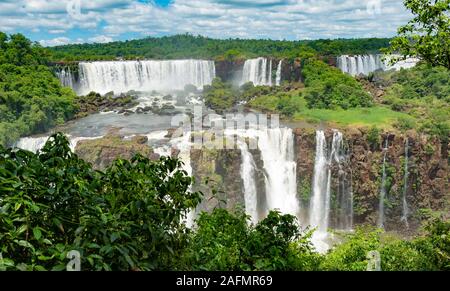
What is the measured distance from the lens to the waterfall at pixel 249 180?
631 inches

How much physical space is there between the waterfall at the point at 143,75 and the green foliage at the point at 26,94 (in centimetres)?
242

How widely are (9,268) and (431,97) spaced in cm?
2494

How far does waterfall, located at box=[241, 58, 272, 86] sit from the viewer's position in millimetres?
30505

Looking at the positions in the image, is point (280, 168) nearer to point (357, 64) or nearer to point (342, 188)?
point (342, 188)

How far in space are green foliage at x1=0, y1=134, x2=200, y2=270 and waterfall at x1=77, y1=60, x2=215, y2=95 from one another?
25.2 meters

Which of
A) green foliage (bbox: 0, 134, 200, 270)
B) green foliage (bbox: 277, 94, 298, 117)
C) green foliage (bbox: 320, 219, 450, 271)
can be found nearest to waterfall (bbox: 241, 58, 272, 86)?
green foliage (bbox: 277, 94, 298, 117)

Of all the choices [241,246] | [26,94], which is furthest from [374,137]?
[26,94]

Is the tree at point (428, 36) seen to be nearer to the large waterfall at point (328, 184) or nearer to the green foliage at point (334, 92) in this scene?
the large waterfall at point (328, 184)

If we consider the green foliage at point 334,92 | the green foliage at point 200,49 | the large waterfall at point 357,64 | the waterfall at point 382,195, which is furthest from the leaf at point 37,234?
the large waterfall at point 357,64

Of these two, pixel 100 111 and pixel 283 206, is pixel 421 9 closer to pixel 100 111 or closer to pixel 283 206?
pixel 283 206

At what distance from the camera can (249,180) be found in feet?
52.9

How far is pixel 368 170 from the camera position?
17.4 m
